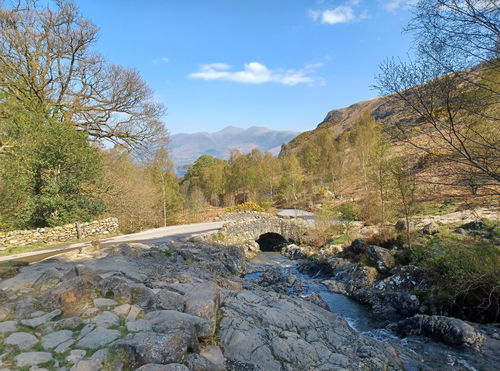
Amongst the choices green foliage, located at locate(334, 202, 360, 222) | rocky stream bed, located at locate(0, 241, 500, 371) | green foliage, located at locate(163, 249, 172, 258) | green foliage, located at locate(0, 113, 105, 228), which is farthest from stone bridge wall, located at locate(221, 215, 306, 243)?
rocky stream bed, located at locate(0, 241, 500, 371)

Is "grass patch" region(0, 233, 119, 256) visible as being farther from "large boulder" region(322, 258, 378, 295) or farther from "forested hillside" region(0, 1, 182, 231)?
"large boulder" region(322, 258, 378, 295)

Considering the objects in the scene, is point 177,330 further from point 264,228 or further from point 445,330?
point 264,228

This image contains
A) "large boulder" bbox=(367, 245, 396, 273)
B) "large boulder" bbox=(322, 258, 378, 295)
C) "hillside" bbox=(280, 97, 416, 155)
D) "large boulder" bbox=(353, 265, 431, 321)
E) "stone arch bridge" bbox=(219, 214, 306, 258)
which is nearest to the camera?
"large boulder" bbox=(353, 265, 431, 321)

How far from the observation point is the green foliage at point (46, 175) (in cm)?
Answer: 1289

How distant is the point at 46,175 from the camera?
14211mm

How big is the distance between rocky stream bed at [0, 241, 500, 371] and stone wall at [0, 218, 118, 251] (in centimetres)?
560

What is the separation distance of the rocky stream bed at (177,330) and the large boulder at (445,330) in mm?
23

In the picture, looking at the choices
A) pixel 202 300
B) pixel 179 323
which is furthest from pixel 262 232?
pixel 179 323

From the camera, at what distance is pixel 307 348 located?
5.04 m

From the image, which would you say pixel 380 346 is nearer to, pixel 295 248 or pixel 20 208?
pixel 295 248

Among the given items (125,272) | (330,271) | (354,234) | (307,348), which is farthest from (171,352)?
(354,234)

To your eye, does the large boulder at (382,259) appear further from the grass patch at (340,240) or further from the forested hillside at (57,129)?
the forested hillside at (57,129)

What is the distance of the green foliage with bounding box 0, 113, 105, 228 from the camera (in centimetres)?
1289

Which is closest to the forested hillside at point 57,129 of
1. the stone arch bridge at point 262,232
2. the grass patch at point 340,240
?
the stone arch bridge at point 262,232
